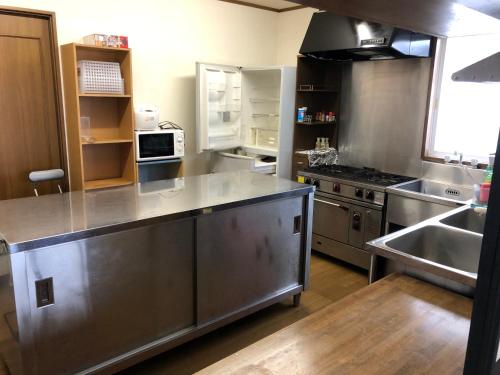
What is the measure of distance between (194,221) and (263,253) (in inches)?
24.5

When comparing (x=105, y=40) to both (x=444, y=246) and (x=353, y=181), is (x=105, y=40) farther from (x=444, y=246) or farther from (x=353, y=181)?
(x=444, y=246)

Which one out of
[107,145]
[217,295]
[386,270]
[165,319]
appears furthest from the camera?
[107,145]

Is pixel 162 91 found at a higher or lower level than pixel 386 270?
higher

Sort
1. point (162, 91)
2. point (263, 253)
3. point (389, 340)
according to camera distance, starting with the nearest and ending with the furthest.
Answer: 1. point (389, 340)
2. point (263, 253)
3. point (162, 91)

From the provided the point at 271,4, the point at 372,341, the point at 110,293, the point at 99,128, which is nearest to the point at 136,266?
the point at 110,293

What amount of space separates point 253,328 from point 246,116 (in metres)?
2.53

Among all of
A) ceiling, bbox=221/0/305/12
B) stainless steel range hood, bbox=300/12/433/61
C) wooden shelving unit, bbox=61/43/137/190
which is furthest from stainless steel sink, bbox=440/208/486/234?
ceiling, bbox=221/0/305/12

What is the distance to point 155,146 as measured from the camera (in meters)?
3.71

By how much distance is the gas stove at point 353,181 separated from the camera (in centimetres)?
333

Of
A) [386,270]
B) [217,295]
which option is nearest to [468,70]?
[386,270]

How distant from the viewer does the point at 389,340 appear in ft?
3.99

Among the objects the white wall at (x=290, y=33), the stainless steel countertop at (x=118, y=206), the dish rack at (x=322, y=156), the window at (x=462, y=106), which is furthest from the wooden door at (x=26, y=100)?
the window at (x=462, y=106)

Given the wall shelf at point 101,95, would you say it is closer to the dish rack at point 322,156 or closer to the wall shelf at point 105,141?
the wall shelf at point 105,141

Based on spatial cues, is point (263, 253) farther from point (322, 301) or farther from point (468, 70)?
point (468, 70)
